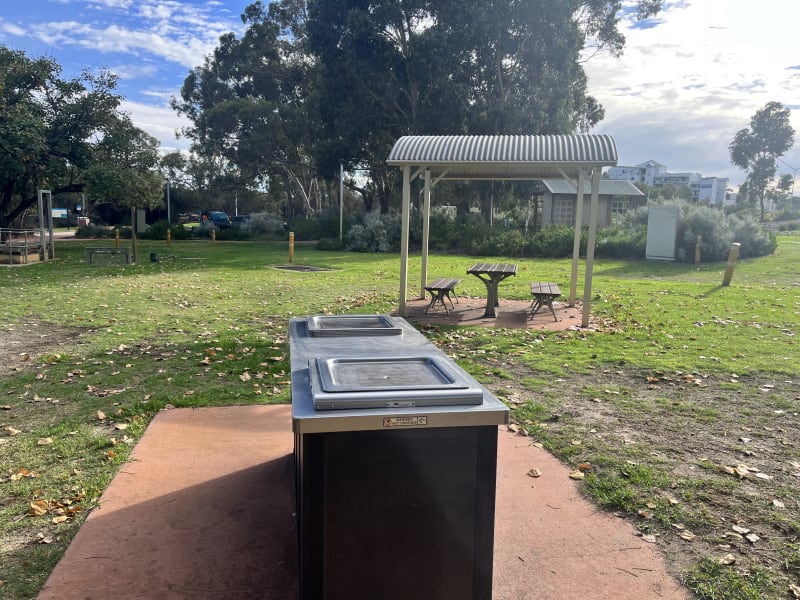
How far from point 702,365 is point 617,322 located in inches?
120

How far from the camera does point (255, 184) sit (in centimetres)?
5528

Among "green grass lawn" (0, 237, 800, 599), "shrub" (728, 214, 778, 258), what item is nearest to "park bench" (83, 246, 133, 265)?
"green grass lawn" (0, 237, 800, 599)

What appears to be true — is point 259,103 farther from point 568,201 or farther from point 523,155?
point 523,155

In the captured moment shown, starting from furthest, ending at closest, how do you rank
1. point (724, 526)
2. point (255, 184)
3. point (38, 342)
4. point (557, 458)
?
1. point (255, 184)
2. point (38, 342)
3. point (557, 458)
4. point (724, 526)

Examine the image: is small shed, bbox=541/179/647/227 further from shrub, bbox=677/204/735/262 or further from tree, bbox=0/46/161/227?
tree, bbox=0/46/161/227

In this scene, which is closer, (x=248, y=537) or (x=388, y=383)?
(x=388, y=383)

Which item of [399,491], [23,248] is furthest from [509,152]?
[23,248]

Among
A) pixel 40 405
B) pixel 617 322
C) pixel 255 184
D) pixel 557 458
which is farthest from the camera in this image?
pixel 255 184

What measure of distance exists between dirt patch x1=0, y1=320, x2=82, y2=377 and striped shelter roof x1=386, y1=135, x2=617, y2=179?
5665mm

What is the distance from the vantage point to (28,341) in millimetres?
8312

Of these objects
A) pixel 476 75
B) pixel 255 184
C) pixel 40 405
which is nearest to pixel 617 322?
pixel 40 405

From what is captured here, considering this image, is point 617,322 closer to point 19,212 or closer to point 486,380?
point 486,380

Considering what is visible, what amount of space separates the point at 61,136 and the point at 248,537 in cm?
2726

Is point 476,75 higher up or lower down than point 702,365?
higher up
